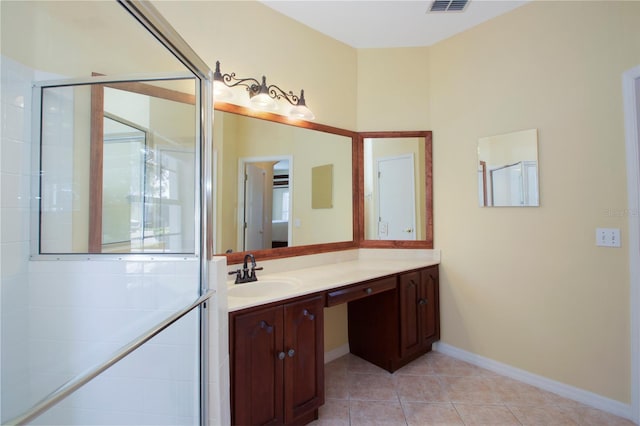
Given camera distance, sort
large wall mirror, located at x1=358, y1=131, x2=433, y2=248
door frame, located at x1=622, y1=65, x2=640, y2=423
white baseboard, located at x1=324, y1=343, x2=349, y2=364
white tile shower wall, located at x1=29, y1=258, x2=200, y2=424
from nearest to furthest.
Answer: white tile shower wall, located at x1=29, y1=258, x2=200, y2=424 → door frame, located at x1=622, y1=65, x2=640, y2=423 → white baseboard, located at x1=324, y1=343, x2=349, y2=364 → large wall mirror, located at x1=358, y1=131, x2=433, y2=248

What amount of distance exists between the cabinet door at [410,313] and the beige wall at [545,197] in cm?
39

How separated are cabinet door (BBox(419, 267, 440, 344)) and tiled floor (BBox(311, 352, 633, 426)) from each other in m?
0.25

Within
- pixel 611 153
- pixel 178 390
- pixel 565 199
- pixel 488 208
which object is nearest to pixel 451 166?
pixel 488 208

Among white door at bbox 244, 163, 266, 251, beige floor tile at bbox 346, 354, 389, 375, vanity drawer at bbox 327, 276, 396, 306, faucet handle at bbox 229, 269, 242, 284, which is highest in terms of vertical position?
white door at bbox 244, 163, 266, 251

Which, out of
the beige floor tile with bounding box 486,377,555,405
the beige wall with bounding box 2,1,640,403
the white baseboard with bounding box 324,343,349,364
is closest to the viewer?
the beige wall with bounding box 2,1,640,403

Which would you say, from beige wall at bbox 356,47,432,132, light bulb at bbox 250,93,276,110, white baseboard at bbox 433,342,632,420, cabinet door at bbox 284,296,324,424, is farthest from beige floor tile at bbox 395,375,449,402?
light bulb at bbox 250,93,276,110

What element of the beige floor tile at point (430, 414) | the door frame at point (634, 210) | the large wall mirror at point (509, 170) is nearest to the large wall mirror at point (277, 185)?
the large wall mirror at point (509, 170)

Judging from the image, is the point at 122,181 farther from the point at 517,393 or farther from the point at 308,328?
the point at 517,393

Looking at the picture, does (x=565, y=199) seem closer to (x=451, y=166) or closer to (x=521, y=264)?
(x=521, y=264)

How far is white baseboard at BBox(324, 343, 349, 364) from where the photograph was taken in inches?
89.5

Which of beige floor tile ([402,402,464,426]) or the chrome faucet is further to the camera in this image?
the chrome faucet

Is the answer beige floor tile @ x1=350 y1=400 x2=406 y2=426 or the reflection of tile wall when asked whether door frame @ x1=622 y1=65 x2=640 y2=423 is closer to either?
beige floor tile @ x1=350 y1=400 x2=406 y2=426

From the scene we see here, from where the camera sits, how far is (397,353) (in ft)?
6.77

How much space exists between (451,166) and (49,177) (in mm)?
2656
